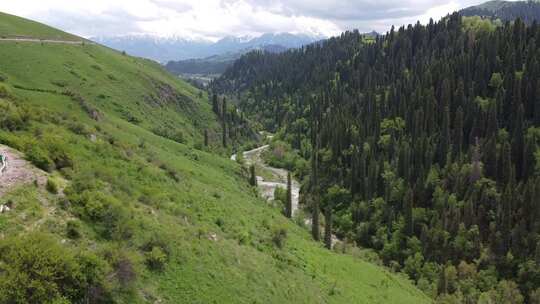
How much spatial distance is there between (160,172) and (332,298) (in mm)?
23567

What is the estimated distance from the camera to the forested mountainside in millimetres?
82938

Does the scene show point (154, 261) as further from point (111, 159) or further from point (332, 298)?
point (332, 298)

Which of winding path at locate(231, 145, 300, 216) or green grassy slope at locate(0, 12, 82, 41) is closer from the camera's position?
winding path at locate(231, 145, 300, 216)

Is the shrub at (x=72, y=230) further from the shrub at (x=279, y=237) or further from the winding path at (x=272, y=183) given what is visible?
the winding path at (x=272, y=183)

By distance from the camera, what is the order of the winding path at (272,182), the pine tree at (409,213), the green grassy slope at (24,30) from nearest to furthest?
the pine tree at (409,213)
the winding path at (272,182)
the green grassy slope at (24,30)

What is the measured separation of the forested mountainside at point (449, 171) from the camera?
82938mm

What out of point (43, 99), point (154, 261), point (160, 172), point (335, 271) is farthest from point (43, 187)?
point (43, 99)

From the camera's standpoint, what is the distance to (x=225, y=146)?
15888 cm

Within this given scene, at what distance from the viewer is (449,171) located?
356 ft

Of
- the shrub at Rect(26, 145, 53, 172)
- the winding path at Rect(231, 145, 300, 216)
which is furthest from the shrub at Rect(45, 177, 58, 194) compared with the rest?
the winding path at Rect(231, 145, 300, 216)

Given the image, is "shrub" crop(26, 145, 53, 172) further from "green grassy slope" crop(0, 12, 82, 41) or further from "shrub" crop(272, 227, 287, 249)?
"green grassy slope" crop(0, 12, 82, 41)

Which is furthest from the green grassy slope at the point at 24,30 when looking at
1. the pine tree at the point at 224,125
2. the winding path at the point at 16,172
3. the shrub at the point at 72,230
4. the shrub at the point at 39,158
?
the shrub at the point at 72,230

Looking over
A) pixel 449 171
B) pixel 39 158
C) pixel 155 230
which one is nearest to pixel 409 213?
pixel 449 171

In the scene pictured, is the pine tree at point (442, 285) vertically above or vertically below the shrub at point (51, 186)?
below
